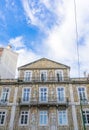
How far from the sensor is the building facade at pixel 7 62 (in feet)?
103

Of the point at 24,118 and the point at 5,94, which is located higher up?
the point at 5,94

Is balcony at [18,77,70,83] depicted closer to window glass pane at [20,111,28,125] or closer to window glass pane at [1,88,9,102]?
window glass pane at [1,88,9,102]

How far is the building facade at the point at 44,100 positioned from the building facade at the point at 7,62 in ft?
19.0

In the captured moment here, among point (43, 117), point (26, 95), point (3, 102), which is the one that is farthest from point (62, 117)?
point (3, 102)

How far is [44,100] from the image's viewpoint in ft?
76.2

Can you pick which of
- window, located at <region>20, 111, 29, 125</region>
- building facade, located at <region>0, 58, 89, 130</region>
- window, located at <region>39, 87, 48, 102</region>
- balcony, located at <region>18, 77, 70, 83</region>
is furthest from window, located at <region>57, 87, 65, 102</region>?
window, located at <region>20, 111, 29, 125</region>

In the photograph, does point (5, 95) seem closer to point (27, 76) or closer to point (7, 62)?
point (27, 76)

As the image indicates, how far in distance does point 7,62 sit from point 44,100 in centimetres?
1333

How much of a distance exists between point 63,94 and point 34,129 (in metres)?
6.05

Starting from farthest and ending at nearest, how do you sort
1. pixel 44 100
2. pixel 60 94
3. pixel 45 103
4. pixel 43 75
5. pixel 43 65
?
pixel 43 65 < pixel 43 75 < pixel 60 94 < pixel 44 100 < pixel 45 103

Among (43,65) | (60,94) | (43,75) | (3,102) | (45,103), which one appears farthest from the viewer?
(43,65)

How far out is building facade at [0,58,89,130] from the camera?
70.5 feet

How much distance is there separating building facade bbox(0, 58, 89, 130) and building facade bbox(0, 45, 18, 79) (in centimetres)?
579

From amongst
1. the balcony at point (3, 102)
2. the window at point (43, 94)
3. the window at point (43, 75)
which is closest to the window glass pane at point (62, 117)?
the window at point (43, 94)
